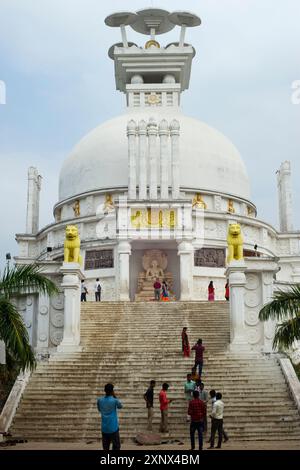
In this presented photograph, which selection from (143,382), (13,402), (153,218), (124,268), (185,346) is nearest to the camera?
(13,402)

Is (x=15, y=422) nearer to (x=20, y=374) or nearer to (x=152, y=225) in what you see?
(x=20, y=374)

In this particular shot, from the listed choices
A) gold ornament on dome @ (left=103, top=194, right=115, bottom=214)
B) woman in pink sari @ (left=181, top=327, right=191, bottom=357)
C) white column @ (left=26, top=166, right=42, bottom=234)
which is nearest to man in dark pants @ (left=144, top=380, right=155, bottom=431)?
woman in pink sari @ (left=181, top=327, right=191, bottom=357)

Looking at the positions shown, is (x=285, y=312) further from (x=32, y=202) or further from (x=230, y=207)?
(x=32, y=202)

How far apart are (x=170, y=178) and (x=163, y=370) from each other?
1755 centimetres

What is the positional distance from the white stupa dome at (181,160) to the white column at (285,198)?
233 centimetres

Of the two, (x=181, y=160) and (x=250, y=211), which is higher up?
(x=181, y=160)

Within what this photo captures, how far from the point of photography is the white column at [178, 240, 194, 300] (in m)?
31.1

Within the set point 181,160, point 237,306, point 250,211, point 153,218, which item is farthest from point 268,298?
point 250,211

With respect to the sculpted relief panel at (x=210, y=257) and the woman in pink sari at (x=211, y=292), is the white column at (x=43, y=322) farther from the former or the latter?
the sculpted relief panel at (x=210, y=257)

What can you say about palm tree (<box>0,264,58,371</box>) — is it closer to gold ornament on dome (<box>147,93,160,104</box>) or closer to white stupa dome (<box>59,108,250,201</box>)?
white stupa dome (<box>59,108,250,201</box>)

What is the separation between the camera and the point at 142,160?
114ft

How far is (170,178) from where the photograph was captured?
34.9 m

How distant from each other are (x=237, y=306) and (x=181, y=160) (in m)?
17.8

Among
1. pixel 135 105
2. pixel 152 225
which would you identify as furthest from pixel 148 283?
pixel 135 105
